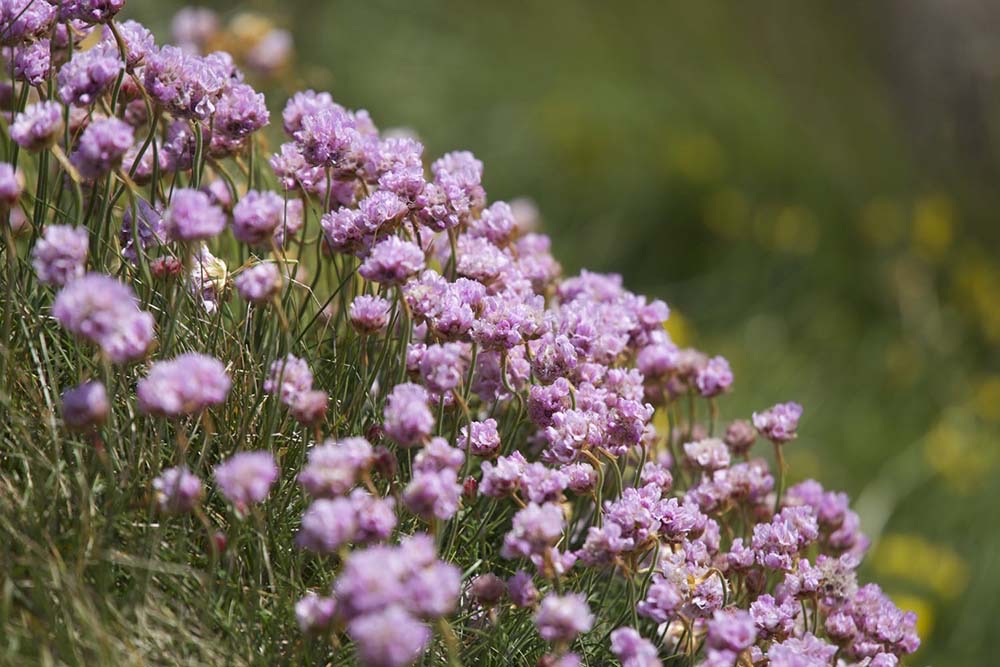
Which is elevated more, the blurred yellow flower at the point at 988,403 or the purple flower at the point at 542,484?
the blurred yellow flower at the point at 988,403

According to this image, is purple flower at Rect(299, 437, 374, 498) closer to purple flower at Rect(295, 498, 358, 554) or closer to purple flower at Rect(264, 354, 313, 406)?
purple flower at Rect(295, 498, 358, 554)

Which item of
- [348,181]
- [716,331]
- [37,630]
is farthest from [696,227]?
[37,630]

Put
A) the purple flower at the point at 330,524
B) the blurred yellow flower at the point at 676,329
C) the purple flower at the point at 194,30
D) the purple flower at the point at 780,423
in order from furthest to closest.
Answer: the blurred yellow flower at the point at 676,329
the purple flower at the point at 194,30
the purple flower at the point at 780,423
the purple flower at the point at 330,524

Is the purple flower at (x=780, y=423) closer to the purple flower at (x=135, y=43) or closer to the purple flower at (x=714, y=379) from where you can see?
the purple flower at (x=714, y=379)

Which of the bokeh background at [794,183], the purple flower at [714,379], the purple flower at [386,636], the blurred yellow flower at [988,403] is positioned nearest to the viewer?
the purple flower at [386,636]

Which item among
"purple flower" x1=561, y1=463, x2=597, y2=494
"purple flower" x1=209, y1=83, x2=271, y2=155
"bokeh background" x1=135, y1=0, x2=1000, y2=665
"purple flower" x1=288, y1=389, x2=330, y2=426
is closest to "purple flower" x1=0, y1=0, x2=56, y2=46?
"purple flower" x1=209, y1=83, x2=271, y2=155

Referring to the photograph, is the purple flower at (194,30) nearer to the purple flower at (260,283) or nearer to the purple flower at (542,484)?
the purple flower at (260,283)

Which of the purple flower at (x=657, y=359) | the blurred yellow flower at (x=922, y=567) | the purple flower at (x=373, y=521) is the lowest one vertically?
the purple flower at (x=373, y=521)

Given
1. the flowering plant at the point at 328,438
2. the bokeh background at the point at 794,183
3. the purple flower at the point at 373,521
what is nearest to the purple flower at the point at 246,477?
the flowering plant at the point at 328,438

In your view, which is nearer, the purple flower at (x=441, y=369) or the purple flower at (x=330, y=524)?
the purple flower at (x=330, y=524)
